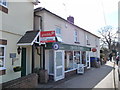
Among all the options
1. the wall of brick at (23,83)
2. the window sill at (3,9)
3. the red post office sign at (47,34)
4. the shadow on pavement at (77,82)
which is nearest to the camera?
the wall of brick at (23,83)

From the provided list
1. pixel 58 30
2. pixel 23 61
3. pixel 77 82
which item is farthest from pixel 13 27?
pixel 77 82

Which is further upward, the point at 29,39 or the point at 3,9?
the point at 3,9

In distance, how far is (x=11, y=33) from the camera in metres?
7.50

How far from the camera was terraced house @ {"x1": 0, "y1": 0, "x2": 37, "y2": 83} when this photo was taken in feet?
22.7

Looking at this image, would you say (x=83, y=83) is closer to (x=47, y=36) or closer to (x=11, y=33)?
(x=47, y=36)

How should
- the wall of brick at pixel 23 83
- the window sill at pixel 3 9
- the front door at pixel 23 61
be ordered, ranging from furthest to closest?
the front door at pixel 23 61 < the window sill at pixel 3 9 < the wall of brick at pixel 23 83

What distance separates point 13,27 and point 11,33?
40 centimetres

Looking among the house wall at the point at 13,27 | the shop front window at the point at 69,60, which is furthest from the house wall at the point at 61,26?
the shop front window at the point at 69,60

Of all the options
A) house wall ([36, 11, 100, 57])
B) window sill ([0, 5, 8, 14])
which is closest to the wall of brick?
window sill ([0, 5, 8, 14])

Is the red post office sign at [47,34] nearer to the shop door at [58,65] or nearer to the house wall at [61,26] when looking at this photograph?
the house wall at [61,26]

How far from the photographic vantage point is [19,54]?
314 inches

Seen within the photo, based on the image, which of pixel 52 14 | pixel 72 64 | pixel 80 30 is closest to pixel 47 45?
pixel 52 14

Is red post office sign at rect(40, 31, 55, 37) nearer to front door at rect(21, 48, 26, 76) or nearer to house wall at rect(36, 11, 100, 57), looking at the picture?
house wall at rect(36, 11, 100, 57)

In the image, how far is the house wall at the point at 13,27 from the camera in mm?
7054
